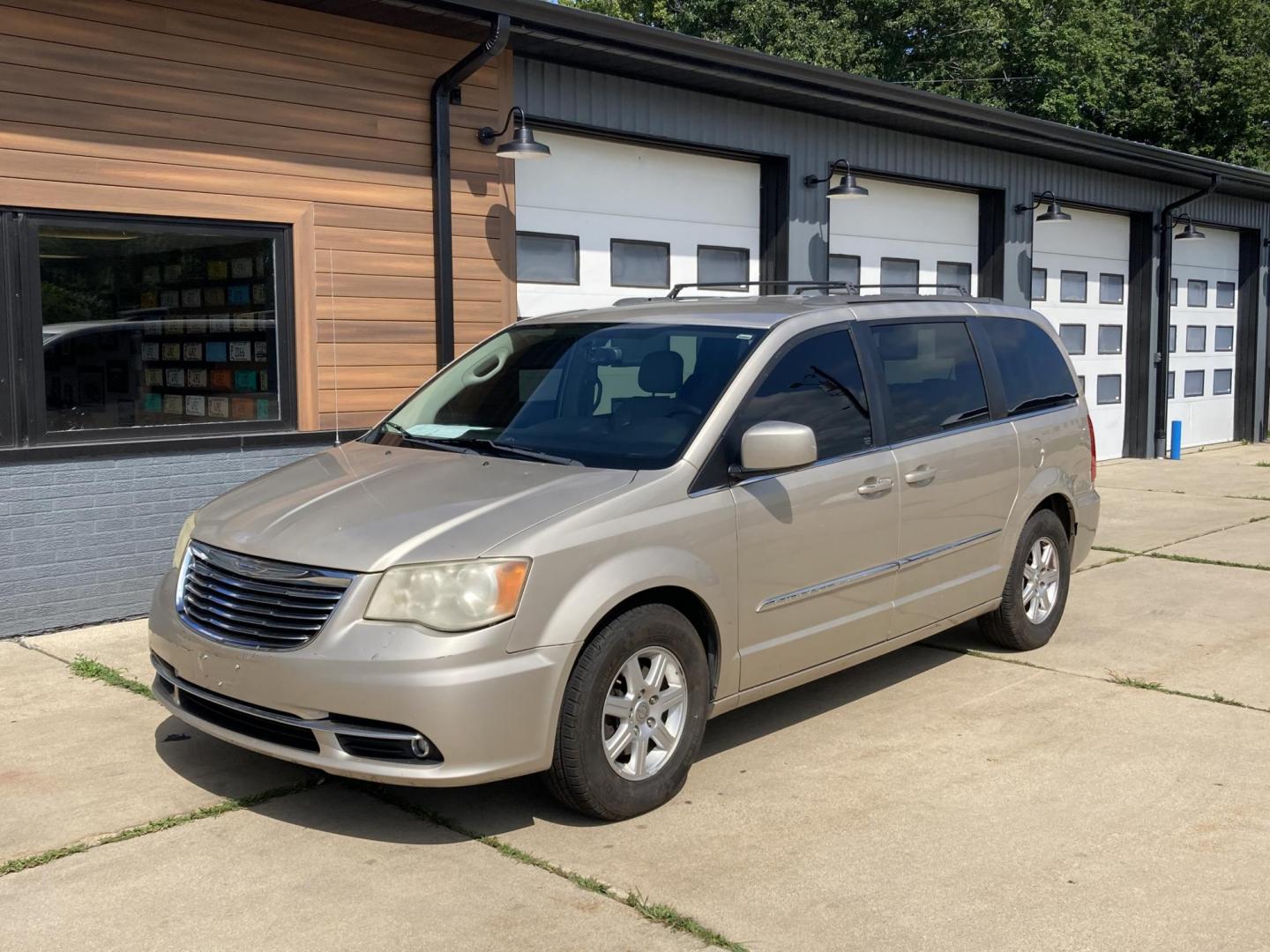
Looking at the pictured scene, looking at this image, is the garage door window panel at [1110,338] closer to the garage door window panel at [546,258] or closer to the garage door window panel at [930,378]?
the garage door window panel at [546,258]

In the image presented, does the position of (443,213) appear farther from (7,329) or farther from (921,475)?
(921,475)

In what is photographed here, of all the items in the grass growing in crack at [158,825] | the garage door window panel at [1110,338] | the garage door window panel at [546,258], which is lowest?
the grass growing in crack at [158,825]

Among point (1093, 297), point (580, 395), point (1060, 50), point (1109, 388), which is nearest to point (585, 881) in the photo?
point (580, 395)

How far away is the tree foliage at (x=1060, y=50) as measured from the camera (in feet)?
96.9

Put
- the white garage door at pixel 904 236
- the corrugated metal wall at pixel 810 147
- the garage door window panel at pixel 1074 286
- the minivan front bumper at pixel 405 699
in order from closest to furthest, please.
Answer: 1. the minivan front bumper at pixel 405 699
2. the corrugated metal wall at pixel 810 147
3. the white garage door at pixel 904 236
4. the garage door window panel at pixel 1074 286

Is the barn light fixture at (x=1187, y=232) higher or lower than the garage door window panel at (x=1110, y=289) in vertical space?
higher

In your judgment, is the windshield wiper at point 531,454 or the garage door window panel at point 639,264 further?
the garage door window panel at point 639,264

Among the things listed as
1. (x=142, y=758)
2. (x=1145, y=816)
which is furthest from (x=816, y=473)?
(x=142, y=758)

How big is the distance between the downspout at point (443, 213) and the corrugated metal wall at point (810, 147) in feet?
2.57

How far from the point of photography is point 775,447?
15.0 ft

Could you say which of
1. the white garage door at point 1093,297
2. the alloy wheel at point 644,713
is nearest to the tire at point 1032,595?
the alloy wheel at point 644,713

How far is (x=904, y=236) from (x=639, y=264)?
3872 mm

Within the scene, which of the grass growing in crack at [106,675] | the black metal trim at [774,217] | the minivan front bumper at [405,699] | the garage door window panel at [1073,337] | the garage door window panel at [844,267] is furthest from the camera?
the garage door window panel at [1073,337]

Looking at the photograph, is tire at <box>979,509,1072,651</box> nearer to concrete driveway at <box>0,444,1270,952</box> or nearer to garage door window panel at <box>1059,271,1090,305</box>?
concrete driveway at <box>0,444,1270,952</box>
